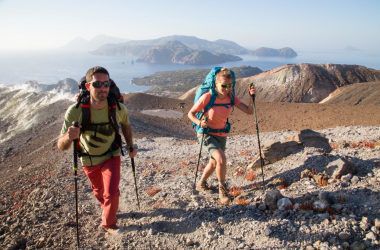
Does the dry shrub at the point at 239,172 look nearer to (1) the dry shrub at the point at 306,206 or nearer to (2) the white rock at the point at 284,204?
(2) the white rock at the point at 284,204

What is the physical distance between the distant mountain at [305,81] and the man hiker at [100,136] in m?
74.4

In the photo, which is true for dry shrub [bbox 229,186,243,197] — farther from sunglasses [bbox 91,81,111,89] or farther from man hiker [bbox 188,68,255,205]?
sunglasses [bbox 91,81,111,89]

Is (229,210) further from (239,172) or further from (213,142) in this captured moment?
(239,172)

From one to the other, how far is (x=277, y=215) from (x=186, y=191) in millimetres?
2718

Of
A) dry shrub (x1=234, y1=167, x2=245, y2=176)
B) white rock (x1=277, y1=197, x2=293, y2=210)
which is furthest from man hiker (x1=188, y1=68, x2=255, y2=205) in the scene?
Answer: dry shrub (x1=234, y1=167, x2=245, y2=176)

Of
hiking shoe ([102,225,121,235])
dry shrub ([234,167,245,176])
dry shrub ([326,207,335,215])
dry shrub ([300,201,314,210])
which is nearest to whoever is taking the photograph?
dry shrub ([326,207,335,215])

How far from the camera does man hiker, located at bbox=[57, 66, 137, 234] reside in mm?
5922

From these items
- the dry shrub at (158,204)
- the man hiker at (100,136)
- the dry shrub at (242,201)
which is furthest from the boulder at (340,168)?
the man hiker at (100,136)

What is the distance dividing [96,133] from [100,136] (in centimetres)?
8

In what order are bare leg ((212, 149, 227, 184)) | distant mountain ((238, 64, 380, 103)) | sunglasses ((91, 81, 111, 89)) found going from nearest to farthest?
sunglasses ((91, 81, 111, 89)), bare leg ((212, 149, 227, 184)), distant mountain ((238, 64, 380, 103))

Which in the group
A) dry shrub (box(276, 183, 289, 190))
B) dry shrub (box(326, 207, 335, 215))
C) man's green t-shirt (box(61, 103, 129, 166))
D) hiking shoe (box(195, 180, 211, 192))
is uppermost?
man's green t-shirt (box(61, 103, 129, 166))

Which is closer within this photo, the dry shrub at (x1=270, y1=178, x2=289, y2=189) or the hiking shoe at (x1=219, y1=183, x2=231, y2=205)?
the hiking shoe at (x1=219, y1=183, x2=231, y2=205)

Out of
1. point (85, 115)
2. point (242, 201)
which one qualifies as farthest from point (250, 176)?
point (85, 115)

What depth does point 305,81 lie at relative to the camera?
8138 centimetres
